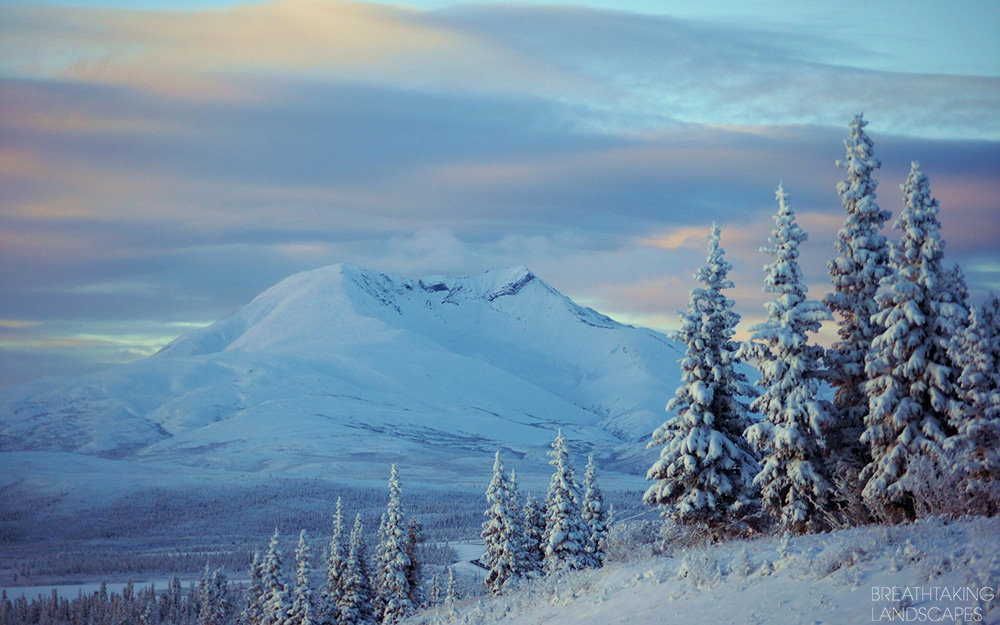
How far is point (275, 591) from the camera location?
51.5 meters

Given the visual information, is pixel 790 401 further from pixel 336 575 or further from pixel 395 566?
pixel 336 575

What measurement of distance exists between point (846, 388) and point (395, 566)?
2875 cm

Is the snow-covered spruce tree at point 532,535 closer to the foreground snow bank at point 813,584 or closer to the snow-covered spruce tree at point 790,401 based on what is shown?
the snow-covered spruce tree at point 790,401

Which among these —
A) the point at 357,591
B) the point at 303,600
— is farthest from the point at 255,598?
the point at 357,591

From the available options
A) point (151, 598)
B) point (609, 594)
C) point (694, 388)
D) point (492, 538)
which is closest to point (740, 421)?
point (694, 388)

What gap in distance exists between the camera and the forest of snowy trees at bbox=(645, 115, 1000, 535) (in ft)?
85.4

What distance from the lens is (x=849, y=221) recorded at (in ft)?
103

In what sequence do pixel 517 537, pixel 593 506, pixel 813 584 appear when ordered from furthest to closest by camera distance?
pixel 593 506 < pixel 517 537 < pixel 813 584

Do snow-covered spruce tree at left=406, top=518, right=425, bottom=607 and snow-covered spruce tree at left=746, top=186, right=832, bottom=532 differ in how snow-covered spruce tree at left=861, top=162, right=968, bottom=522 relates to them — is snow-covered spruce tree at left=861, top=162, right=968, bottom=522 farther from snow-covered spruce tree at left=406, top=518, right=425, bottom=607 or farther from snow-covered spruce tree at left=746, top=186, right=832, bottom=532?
snow-covered spruce tree at left=406, top=518, right=425, bottom=607

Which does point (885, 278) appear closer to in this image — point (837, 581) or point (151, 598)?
point (837, 581)

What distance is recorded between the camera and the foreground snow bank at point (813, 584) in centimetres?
1288

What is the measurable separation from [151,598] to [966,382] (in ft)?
332

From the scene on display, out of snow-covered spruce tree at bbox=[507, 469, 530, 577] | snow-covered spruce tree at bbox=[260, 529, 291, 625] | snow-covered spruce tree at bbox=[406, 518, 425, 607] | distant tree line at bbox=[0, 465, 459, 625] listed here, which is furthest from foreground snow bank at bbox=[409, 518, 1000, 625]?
snow-covered spruce tree at bbox=[260, 529, 291, 625]

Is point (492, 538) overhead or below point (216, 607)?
overhead
